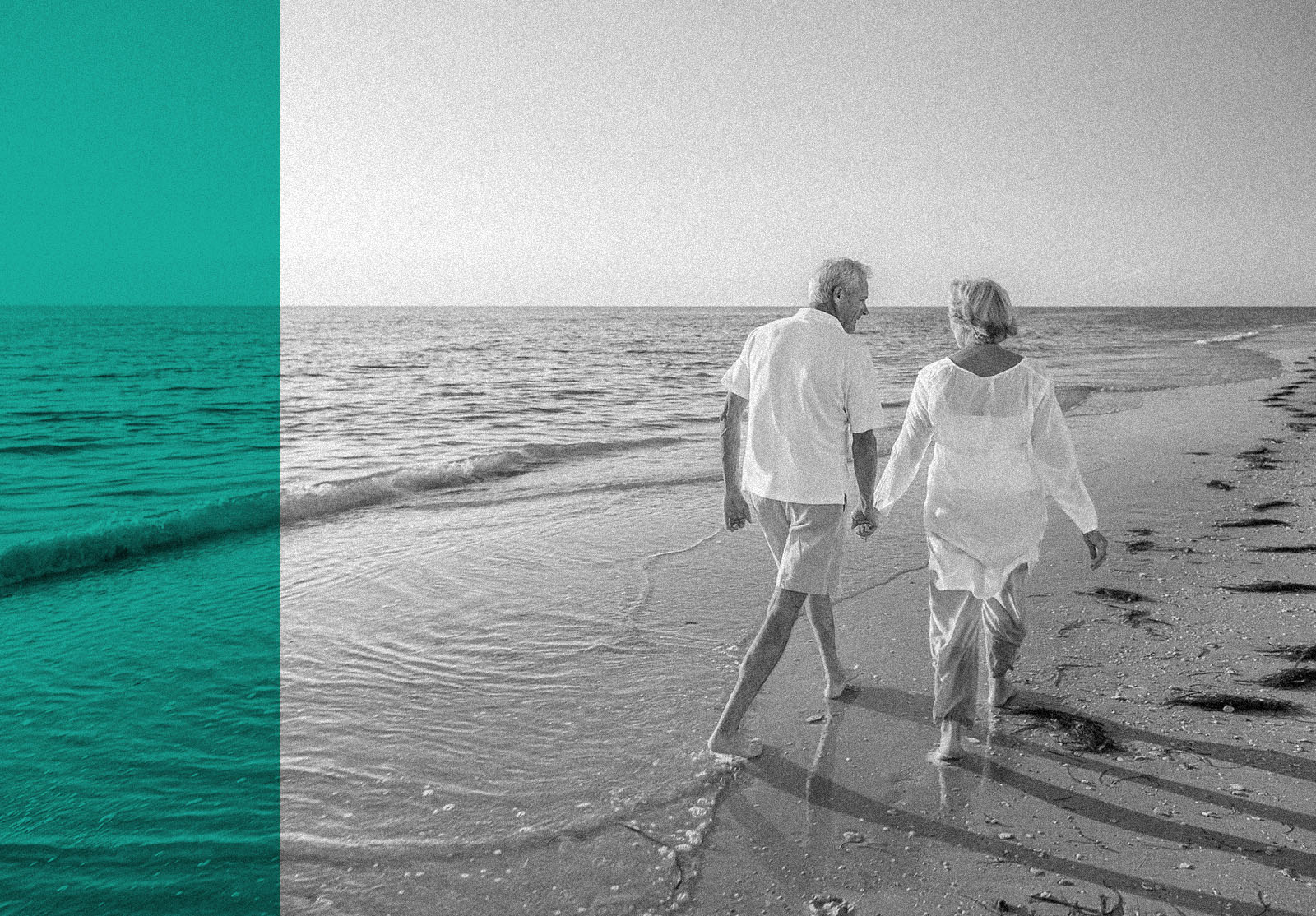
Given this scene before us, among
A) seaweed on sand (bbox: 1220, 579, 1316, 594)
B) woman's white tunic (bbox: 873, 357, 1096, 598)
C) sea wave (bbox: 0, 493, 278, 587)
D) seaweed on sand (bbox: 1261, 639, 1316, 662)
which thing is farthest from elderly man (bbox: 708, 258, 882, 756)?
sea wave (bbox: 0, 493, 278, 587)

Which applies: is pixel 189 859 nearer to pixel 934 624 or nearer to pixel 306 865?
pixel 306 865

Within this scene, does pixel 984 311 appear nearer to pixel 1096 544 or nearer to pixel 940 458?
pixel 940 458

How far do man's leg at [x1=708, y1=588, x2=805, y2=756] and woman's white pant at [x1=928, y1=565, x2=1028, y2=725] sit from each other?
592 mm

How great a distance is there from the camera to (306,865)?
2898 mm

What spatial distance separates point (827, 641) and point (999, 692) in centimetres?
79

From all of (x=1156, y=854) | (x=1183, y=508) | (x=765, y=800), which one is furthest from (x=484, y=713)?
(x=1183, y=508)

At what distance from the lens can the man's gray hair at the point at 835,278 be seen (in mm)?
3406

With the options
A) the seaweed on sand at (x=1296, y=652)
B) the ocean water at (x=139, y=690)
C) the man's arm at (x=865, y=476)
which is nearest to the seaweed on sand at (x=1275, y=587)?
the seaweed on sand at (x=1296, y=652)

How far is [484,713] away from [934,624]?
6.85ft

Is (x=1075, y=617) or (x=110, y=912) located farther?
(x=1075, y=617)

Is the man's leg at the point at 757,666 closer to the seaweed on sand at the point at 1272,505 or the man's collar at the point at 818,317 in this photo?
the man's collar at the point at 818,317

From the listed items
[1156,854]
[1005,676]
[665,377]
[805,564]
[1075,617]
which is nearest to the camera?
[1156,854]

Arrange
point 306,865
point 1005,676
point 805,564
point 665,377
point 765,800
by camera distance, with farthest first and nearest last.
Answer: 1. point 665,377
2. point 1005,676
3. point 805,564
4. point 765,800
5. point 306,865

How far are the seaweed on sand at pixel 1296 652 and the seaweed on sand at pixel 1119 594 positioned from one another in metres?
0.85
